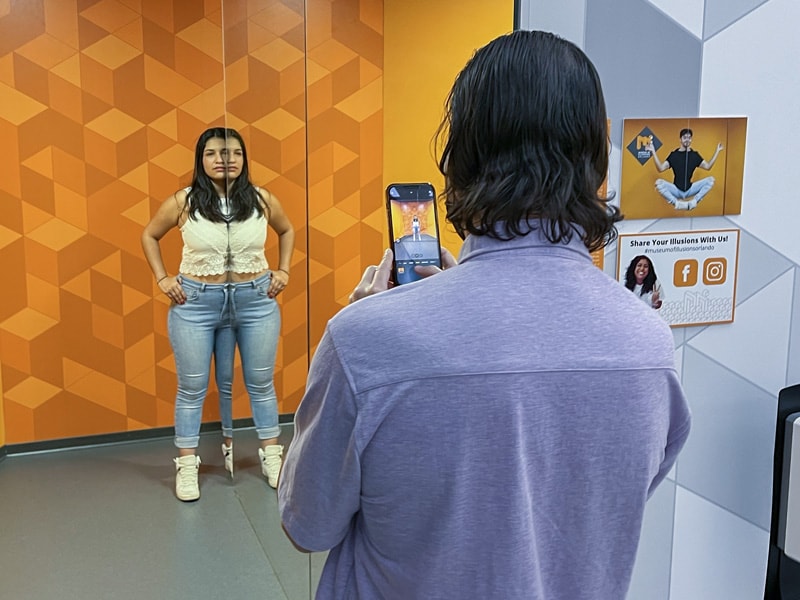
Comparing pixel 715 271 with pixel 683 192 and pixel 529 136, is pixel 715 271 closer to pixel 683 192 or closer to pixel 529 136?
pixel 683 192

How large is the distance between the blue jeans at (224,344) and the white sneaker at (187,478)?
2.6 inches

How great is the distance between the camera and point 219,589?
3.11 meters

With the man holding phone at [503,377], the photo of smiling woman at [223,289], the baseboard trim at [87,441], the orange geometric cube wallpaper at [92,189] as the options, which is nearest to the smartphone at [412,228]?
the man holding phone at [503,377]

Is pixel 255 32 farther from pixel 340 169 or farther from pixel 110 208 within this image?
pixel 110 208

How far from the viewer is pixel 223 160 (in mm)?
3422

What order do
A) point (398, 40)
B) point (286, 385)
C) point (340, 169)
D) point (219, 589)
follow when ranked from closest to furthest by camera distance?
point (398, 40)
point (340, 169)
point (286, 385)
point (219, 589)

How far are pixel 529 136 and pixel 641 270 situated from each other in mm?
1097

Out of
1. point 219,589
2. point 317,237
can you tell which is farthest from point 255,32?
point 219,589

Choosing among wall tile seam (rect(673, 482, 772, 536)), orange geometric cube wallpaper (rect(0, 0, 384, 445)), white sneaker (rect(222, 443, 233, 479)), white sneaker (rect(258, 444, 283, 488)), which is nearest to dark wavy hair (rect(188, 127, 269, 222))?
orange geometric cube wallpaper (rect(0, 0, 384, 445))

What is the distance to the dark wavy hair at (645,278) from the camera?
6.57 ft

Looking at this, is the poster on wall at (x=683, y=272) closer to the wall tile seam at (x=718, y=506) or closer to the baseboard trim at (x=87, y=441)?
the wall tile seam at (x=718, y=506)

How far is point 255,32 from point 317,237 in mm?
805

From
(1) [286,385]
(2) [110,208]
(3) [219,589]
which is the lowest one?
(3) [219,589]

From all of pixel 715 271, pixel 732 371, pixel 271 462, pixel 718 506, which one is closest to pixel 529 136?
pixel 715 271
